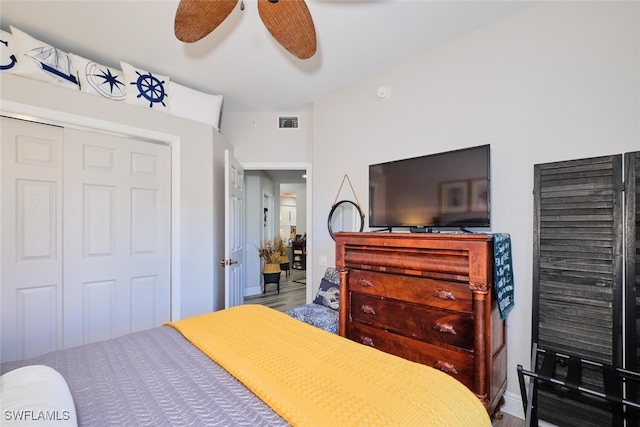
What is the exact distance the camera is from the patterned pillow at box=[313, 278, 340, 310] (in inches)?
107

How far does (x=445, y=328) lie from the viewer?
1736mm

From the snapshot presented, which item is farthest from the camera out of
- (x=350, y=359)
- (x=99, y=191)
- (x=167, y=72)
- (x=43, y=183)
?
(x=167, y=72)

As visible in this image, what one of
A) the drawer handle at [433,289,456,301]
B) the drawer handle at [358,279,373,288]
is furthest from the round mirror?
the drawer handle at [433,289,456,301]

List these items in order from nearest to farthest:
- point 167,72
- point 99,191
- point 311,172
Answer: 1. point 99,191
2. point 167,72
3. point 311,172

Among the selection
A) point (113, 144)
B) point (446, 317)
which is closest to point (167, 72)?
point (113, 144)

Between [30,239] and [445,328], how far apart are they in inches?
117

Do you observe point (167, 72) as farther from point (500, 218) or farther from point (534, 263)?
point (534, 263)

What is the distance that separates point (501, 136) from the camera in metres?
2.03

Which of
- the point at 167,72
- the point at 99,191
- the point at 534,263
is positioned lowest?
the point at 534,263

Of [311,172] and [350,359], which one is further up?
[311,172]

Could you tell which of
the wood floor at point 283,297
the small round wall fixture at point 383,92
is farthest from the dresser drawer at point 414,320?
the wood floor at point 283,297

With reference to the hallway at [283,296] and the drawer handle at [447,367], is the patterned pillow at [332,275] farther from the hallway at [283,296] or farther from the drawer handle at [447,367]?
the hallway at [283,296]

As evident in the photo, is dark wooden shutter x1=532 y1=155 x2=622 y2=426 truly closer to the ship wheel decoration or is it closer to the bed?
the bed

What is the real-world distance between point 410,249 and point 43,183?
9.01ft
